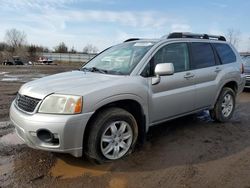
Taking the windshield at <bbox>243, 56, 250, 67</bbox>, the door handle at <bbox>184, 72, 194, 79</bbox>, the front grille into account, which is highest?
the windshield at <bbox>243, 56, 250, 67</bbox>

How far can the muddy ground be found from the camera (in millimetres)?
3721

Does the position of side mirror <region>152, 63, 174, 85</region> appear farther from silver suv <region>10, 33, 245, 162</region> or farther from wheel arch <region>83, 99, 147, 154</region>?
wheel arch <region>83, 99, 147, 154</region>

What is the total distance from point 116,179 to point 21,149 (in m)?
1.87

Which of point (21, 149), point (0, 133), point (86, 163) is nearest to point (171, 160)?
point (86, 163)

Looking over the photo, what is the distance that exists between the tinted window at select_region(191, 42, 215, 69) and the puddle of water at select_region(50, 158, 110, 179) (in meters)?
2.65

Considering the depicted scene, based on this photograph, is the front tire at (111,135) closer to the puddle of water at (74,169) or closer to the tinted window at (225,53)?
the puddle of water at (74,169)

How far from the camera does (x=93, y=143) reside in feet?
12.9

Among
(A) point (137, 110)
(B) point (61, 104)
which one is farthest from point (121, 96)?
(B) point (61, 104)

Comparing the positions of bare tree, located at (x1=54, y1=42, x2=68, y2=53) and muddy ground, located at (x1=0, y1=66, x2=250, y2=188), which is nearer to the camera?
muddy ground, located at (x1=0, y1=66, x2=250, y2=188)

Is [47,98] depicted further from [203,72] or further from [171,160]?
[203,72]

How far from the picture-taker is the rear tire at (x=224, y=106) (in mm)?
6316

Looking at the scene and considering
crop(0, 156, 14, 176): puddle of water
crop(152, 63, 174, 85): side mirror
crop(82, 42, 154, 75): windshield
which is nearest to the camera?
crop(0, 156, 14, 176): puddle of water

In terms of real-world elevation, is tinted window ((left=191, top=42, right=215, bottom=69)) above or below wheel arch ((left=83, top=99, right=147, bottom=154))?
above

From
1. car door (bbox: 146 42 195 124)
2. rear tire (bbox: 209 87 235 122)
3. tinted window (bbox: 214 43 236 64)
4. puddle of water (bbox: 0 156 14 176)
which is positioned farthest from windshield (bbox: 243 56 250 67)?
puddle of water (bbox: 0 156 14 176)
